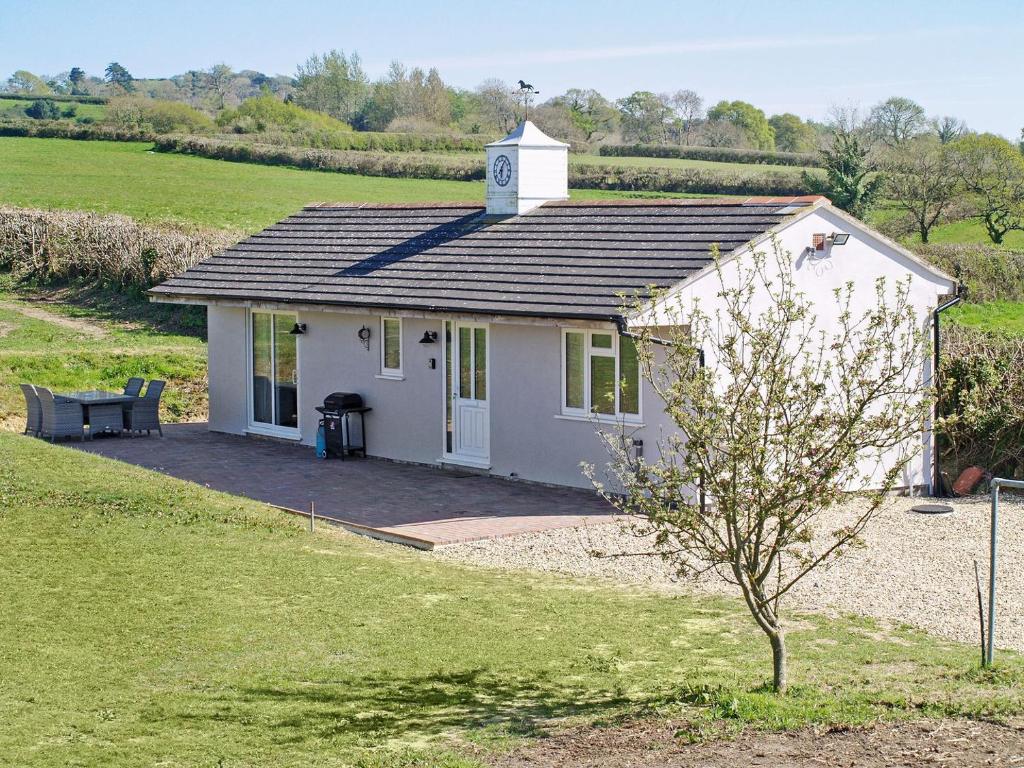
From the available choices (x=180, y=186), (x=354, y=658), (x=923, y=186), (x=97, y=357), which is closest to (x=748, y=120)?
(x=923, y=186)

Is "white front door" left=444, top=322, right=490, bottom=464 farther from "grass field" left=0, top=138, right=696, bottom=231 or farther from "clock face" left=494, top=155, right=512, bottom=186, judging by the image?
"grass field" left=0, top=138, right=696, bottom=231

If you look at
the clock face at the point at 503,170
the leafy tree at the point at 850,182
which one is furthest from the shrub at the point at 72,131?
the clock face at the point at 503,170

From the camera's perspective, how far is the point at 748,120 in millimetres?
94000

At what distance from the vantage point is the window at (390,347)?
22000 millimetres

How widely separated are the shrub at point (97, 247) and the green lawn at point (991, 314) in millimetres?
22331

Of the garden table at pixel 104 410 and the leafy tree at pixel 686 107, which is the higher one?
the leafy tree at pixel 686 107

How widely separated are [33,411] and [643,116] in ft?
257

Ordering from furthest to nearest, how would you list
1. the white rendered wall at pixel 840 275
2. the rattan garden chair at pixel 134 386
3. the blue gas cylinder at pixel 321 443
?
the rattan garden chair at pixel 134 386 → the blue gas cylinder at pixel 321 443 → the white rendered wall at pixel 840 275

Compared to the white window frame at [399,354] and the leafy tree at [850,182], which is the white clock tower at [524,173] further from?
the leafy tree at [850,182]

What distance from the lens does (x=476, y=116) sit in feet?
302

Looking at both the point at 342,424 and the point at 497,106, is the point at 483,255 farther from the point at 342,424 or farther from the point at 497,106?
the point at 497,106

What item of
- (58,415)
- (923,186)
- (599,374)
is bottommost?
(58,415)

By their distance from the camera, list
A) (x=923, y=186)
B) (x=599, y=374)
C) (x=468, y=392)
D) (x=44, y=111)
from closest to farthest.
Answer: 1. (x=599, y=374)
2. (x=468, y=392)
3. (x=923, y=186)
4. (x=44, y=111)

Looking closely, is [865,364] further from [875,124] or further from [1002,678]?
[875,124]
